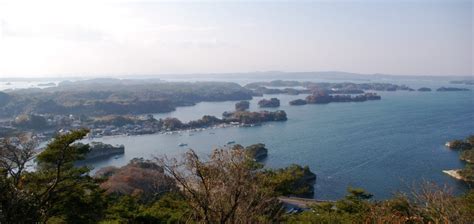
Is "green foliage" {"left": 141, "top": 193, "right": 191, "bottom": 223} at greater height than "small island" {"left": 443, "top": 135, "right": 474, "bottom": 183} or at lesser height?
greater

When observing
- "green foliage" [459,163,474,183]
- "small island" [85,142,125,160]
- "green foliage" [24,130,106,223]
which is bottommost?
"small island" [85,142,125,160]

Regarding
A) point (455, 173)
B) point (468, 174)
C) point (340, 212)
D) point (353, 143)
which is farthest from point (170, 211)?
point (353, 143)

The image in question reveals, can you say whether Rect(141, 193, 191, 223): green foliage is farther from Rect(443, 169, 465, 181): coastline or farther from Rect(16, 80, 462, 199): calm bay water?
Rect(443, 169, 465, 181): coastline

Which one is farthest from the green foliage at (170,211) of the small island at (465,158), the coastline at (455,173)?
the coastline at (455,173)

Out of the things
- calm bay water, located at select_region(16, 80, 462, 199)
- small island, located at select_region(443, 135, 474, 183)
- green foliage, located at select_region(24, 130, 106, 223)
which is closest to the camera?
green foliage, located at select_region(24, 130, 106, 223)

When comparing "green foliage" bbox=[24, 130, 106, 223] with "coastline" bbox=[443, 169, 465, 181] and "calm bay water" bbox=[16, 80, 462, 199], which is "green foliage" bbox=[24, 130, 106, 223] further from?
"coastline" bbox=[443, 169, 465, 181]

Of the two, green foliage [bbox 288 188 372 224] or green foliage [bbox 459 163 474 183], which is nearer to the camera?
green foliage [bbox 288 188 372 224]

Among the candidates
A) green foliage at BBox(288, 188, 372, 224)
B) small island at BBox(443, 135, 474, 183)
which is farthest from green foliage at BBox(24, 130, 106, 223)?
small island at BBox(443, 135, 474, 183)

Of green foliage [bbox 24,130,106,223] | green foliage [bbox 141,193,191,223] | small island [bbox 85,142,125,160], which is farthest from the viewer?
small island [bbox 85,142,125,160]

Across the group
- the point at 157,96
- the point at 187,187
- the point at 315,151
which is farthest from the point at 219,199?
the point at 157,96

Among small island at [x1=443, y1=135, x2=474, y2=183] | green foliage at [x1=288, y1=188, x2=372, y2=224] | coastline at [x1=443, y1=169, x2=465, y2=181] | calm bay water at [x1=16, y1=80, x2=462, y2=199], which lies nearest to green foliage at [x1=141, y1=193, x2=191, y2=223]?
green foliage at [x1=288, y1=188, x2=372, y2=224]

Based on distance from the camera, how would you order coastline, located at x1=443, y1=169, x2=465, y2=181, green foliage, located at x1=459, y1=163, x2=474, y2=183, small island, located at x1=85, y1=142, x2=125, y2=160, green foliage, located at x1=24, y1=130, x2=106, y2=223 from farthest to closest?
small island, located at x1=85, y1=142, x2=125, y2=160, coastline, located at x1=443, y1=169, x2=465, y2=181, green foliage, located at x1=459, y1=163, x2=474, y2=183, green foliage, located at x1=24, y1=130, x2=106, y2=223

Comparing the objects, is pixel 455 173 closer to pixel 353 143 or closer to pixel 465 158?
pixel 465 158
